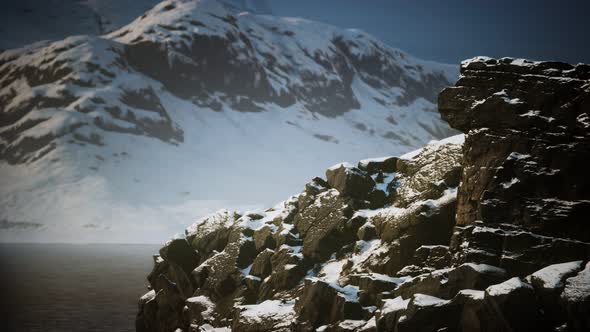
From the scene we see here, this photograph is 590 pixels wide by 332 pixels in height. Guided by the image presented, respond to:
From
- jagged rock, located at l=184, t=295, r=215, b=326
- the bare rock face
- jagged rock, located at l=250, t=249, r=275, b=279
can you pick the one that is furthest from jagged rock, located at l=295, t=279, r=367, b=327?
jagged rock, located at l=184, t=295, r=215, b=326

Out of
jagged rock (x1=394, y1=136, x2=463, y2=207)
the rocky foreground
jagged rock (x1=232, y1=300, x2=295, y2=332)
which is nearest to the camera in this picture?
the rocky foreground

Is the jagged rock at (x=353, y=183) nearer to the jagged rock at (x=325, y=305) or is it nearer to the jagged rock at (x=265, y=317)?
the jagged rock at (x=325, y=305)

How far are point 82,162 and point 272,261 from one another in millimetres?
129251

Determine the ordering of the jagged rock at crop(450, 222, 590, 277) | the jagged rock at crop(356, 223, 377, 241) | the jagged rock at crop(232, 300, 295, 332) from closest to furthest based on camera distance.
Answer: the jagged rock at crop(450, 222, 590, 277) < the jagged rock at crop(232, 300, 295, 332) < the jagged rock at crop(356, 223, 377, 241)

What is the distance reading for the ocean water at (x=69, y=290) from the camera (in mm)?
39969

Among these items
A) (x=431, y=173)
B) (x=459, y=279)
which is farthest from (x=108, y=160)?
(x=459, y=279)

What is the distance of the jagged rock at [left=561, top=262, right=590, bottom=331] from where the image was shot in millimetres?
17266

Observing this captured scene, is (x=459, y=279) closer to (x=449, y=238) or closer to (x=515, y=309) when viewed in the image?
(x=515, y=309)

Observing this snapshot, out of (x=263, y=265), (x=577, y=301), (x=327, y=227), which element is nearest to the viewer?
(x=577, y=301)

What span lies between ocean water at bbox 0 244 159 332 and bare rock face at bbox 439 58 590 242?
29.4 meters

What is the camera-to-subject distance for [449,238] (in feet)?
84.5

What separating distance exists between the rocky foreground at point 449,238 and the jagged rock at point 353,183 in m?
0.07

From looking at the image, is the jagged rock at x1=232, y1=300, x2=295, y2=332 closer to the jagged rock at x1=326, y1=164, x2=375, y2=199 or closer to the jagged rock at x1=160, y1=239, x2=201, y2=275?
the jagged rock at x1=326, y1=164, x2=375, y2=199

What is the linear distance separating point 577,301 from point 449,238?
28.0 feet
